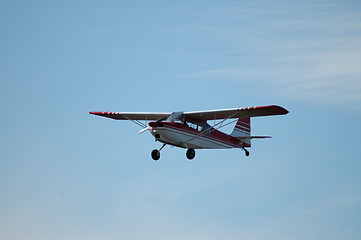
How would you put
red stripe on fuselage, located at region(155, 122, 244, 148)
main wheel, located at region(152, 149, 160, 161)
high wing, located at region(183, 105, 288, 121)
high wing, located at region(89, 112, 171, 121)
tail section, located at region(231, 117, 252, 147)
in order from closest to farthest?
high wing, located at region(183, 105, 288, 121) < red stripe on fuselage, located at region(155, 122, 244, 148) < main wheel, located at region(152, 149, 160, 161) < high wing, located at region(89, 112, 171, 121) < tail section, located at region(231, 117, 252, 147)

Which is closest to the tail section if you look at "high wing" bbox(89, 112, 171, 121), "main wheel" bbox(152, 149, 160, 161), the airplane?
the airplane

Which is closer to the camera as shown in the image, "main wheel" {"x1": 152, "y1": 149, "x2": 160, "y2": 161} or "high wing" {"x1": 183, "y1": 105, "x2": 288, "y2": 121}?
"high wing" {"x1": 183, "y1": 105, "x2": 288, "y2": 121}

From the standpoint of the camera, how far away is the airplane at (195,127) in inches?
1519

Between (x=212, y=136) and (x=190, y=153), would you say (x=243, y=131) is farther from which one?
(x=190, y=153)

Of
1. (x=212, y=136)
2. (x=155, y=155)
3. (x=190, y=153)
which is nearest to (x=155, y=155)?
(x=155, y=155)

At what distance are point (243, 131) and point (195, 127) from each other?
16.4ft

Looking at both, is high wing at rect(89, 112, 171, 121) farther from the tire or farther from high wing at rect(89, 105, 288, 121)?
the tire

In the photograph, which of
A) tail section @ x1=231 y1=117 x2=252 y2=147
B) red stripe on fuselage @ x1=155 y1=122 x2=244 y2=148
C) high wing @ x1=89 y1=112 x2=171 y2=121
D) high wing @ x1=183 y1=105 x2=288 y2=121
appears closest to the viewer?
high wing @ x1=183 y1=105 x2=288 y2=121

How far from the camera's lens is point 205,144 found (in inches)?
1618

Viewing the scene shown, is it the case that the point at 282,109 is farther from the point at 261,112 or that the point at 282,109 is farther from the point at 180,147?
the point at 180,147

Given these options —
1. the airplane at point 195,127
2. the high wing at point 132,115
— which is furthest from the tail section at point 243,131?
the high wing at point 132,115

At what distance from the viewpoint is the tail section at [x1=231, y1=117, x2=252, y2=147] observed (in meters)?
44.1

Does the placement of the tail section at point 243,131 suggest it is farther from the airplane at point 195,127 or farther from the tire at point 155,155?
the tire at point 155,155

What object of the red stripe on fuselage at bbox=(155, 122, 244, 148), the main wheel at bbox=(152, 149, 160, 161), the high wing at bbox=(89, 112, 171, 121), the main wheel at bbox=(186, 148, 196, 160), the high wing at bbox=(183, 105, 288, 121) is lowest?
the main wheel at bbox=(152, 149, 160, 161)
